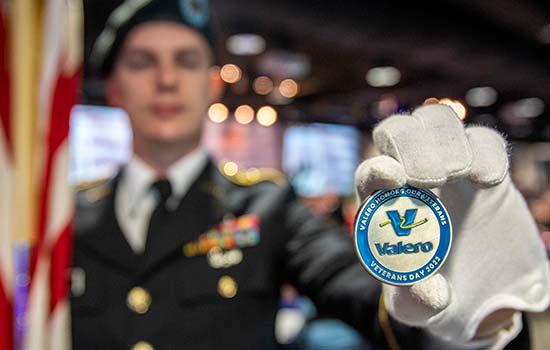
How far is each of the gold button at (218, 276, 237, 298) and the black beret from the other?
0.41 m

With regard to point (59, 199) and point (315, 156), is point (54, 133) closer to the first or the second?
point (59, 199)

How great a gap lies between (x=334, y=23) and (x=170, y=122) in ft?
8.87

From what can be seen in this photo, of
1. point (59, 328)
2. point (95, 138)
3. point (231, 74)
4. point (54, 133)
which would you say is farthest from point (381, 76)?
point (59, 328)

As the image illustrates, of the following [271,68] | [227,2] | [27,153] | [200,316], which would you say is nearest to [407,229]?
[200,316]

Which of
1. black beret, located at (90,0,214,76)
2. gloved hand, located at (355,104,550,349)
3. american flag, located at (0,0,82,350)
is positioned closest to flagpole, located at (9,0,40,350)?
american flag, located at (0,0,82,350)

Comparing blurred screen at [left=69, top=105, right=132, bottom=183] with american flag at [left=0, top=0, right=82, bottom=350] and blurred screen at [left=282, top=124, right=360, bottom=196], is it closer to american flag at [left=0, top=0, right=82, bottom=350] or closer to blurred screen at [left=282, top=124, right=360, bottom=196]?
blurred screen at [left=282, top=124, right=360, bottom=196]

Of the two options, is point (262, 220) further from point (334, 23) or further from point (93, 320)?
point (334, 23)

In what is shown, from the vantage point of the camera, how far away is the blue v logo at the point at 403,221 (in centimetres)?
35

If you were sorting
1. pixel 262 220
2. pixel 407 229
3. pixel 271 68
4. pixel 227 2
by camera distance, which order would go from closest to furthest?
pixel 407 229 → pixel 262 220 → pixel 227 2 → pixel 271 68

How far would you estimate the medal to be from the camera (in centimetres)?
35

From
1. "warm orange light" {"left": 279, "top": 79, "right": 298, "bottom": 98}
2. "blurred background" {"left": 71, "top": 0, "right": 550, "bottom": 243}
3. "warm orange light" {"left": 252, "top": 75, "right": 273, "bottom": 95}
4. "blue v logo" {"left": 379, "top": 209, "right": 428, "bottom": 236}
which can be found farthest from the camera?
"warm orange light" {"left": 279, "top": 79, "right": 298, "bottom": 98}

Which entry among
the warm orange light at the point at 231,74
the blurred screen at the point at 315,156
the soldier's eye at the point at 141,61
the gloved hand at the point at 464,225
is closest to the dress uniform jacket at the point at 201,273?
the soldier's eye at the point at 141,61

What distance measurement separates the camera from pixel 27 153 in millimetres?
912

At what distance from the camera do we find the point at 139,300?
35.2 inches
